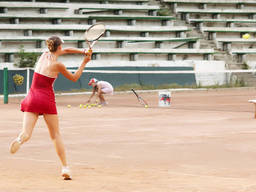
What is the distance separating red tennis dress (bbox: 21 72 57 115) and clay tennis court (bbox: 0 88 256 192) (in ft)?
2.59

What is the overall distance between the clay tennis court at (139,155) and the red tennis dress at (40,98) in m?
0.79

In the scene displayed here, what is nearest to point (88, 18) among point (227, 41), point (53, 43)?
point (227, 41)

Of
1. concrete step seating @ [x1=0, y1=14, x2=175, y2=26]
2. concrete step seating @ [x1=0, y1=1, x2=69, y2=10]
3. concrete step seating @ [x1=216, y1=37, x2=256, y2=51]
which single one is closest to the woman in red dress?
concrete step seating @ [x1=0, y1=14, x2=175, y2=26]

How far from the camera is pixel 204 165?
830cm

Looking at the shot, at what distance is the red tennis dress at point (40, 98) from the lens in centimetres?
712

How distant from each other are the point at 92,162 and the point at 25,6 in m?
23.9

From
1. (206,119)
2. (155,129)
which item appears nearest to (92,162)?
(155,129)

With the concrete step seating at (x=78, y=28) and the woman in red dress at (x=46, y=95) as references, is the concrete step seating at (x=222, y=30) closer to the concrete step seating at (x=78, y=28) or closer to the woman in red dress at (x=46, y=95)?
the concrete step seating at (x=78, y=28)

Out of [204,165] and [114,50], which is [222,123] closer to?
[204,165]

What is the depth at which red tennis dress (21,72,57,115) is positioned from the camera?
7117 millimetres

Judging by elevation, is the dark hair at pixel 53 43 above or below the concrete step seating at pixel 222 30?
above

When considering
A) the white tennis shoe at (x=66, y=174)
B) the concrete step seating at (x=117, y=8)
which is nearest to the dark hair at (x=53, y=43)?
the white tennis shoe at (x=66, y=174)

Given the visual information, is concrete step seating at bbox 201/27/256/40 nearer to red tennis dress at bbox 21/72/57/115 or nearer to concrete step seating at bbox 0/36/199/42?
concrete step seating at bbox 0/36/199/42

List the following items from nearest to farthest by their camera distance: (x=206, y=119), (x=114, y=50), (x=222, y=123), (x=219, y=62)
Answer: (x=222, y=123), (x=206, y=119), (x=114, y=50), (x=219, y=62)
